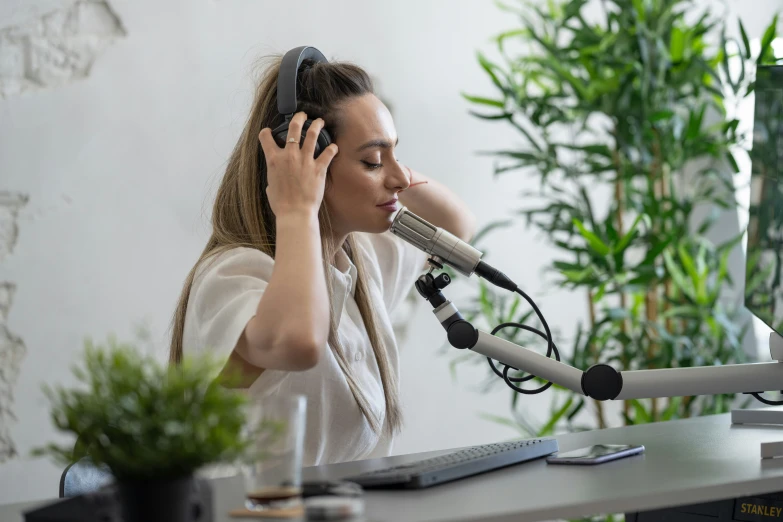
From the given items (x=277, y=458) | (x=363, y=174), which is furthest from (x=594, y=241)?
(x=277, y=458)

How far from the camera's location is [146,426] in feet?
2.45

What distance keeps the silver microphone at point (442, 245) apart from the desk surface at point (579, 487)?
0.98ft

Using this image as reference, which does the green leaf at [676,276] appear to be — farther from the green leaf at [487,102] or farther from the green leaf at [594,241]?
the green leaf at [487,102]

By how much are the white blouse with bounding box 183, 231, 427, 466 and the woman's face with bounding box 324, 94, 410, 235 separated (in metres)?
0.14

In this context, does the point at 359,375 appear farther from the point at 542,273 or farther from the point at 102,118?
the point at 542,273

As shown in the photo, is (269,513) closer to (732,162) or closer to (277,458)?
(277,458)

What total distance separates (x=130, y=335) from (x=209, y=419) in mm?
1646

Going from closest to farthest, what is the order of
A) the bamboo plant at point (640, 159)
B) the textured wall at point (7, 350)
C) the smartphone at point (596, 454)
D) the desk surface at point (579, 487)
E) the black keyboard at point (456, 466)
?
1. the desk surface at point (579, 487)
2. the black keyboard at point (456, 466)
3. the smartphone at point (596, 454)
4. the textured wall at point (7, 350)
5. the bamboo plant at point (640, 159)

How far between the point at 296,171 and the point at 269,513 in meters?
0.71

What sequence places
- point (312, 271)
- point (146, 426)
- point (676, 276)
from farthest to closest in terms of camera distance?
point (676, 276) < point (312, 271) < point (146, 426)

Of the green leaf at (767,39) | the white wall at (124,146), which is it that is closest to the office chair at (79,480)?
the white wall at (124,146)

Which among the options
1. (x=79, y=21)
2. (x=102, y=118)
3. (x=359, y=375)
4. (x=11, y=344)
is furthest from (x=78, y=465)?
(x=79, y=21)

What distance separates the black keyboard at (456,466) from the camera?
101 cm

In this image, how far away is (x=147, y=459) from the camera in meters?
0.74
